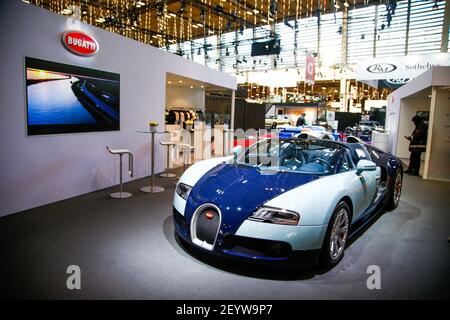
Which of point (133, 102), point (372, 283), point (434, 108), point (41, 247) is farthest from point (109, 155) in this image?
point (434, 108)

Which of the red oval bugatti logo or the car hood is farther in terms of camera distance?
the red oval bugatti logo

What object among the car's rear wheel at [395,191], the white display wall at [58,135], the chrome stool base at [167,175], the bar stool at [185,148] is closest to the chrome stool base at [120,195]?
the white display wall at [58,135]

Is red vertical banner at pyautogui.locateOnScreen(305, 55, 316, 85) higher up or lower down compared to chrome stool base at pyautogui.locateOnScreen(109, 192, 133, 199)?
higher up

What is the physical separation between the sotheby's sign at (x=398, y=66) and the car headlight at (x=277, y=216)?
11163 mm

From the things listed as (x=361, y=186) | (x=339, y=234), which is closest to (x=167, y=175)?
(x=361, y=186)

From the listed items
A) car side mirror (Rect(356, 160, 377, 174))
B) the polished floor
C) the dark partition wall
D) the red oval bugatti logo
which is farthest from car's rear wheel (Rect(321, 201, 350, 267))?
the dark partition wall

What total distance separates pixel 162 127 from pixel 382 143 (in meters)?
8.89

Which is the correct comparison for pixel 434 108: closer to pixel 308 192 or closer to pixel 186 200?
pixel 308 192

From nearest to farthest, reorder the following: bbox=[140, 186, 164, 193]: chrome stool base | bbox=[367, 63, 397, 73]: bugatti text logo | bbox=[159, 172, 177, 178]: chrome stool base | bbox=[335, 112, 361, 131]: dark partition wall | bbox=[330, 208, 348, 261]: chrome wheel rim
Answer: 1. bbox=[330, 208, 348, 261]: chrome wheel rim
2. bbox=[140, 186, 164, 193]: chrome stool base
3. bbox=[159, 172, 177, 178]: chrome stool base
4. bbox=[367, 63, 397, 73]: bugatti text logo
5. bbox=[335, 112, 361, 131]: dark partition wall

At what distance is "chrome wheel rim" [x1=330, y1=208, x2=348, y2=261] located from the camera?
8.93 feet

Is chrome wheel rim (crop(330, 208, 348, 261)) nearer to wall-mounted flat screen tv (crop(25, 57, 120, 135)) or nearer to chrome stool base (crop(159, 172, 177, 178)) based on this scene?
wall-mounted flat screen tv (crop(25, 57, 120, 135))

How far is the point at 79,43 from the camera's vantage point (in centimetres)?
479

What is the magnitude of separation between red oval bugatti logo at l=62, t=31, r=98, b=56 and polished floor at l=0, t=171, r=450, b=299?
2353 millimetres

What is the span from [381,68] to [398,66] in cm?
66
